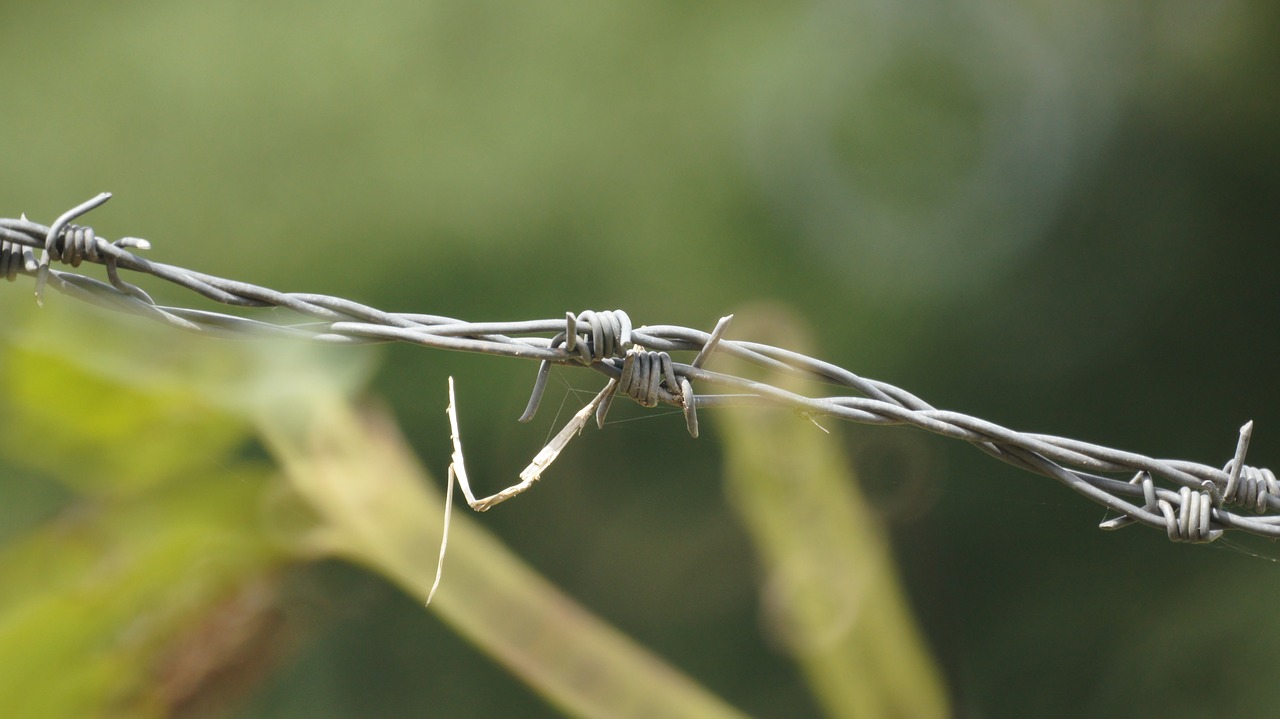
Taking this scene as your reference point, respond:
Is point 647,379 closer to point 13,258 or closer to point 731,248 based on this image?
point 13,258

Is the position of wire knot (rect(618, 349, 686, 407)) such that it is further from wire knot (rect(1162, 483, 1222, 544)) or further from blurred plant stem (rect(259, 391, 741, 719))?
blurred plant stem (rect(259, 391, 741, 719))

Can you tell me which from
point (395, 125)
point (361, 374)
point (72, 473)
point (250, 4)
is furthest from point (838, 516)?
point (250, 4)

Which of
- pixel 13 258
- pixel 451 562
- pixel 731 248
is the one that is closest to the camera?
pixel 13 258

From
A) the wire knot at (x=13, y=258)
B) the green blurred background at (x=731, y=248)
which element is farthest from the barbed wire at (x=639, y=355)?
the green blurred background at (x=731, y=248)

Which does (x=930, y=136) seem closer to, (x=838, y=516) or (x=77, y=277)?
(x=838, y=516)

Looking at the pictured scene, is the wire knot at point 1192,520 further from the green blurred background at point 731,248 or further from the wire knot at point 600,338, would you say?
the green blurred background at point 731,248

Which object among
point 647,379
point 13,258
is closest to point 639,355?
point 647,379
